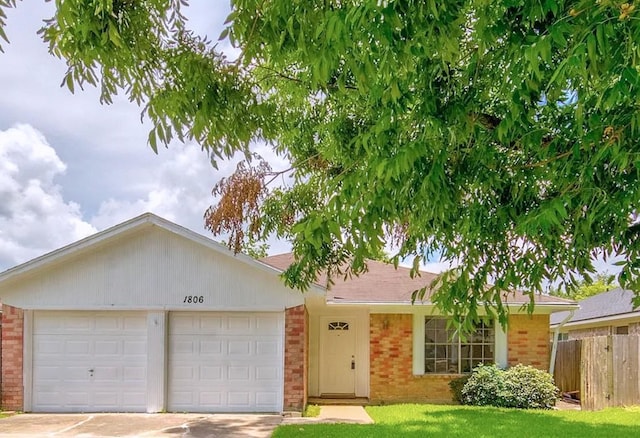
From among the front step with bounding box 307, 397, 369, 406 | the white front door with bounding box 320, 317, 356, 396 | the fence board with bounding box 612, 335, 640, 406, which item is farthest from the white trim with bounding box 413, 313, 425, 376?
the fence board with bounding box 612, 335, 640, 406

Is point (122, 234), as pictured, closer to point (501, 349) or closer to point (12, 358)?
point (12, 358)

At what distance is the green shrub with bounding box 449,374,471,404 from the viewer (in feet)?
49.1

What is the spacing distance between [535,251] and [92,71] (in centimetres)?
339

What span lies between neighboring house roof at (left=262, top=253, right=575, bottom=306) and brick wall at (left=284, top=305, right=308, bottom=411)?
1406mm

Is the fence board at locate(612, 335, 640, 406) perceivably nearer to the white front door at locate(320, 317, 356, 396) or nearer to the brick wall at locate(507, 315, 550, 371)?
the brick wall at locate(507, 315, 550, 371)

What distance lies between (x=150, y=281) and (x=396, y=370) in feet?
21.6

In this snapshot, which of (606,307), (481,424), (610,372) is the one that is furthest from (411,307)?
(606,307)

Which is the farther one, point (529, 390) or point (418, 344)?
point (418, 344)

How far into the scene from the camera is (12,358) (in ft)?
43.5

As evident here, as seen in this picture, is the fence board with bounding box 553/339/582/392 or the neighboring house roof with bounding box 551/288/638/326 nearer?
the fence board with bounding box 553/339/582/392

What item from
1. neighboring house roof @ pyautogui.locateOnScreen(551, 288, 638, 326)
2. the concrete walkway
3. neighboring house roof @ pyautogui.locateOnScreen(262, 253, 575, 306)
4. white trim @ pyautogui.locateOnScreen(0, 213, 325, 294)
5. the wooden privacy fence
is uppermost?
white trim @ pyautogui.locateOnScreen(0, 213, 325, 294)

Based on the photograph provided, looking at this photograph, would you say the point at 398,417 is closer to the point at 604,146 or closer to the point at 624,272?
the point at 624,272

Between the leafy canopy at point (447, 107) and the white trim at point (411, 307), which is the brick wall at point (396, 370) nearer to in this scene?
the white trim at point (411, 307)

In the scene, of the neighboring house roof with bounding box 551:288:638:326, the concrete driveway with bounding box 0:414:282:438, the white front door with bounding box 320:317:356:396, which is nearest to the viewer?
the concrete driveway with bounding box 0:414:282:438
